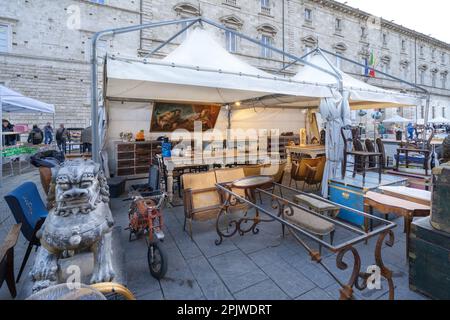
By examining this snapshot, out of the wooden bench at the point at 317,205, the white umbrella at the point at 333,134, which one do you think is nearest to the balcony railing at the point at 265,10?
the white umbrella at the point at 333,134

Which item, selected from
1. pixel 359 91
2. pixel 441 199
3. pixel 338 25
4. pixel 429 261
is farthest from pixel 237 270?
pixel 338 25

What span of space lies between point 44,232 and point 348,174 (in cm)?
509

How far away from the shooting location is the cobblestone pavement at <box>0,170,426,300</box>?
86.0 inches

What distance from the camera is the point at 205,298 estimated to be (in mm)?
2115

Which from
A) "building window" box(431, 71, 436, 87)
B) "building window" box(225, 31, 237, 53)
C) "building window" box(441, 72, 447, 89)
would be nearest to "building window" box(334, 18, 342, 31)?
"building window" box(225, 31, 237, 53)

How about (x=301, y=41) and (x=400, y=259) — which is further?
(x=301, y=41)

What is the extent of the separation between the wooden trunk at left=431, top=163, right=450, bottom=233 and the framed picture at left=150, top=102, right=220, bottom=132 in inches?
290

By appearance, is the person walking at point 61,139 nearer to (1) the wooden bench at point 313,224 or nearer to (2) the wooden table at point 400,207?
(1) the wooden bench at point 313,224

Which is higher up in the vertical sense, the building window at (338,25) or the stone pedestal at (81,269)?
the building window at (338,25)

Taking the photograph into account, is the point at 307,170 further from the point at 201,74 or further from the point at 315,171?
the point at 201,74

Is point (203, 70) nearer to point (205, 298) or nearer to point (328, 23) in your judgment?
point (205, 298)

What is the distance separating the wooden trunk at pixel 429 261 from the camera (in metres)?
1.96

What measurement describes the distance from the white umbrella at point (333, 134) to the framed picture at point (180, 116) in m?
4.98
